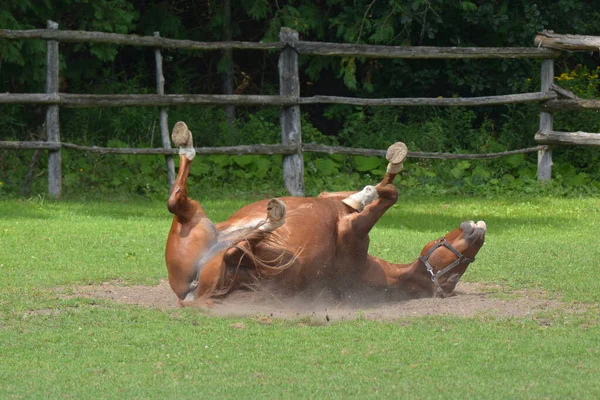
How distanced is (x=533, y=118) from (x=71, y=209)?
24.9 feet

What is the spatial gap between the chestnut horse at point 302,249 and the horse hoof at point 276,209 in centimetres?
8

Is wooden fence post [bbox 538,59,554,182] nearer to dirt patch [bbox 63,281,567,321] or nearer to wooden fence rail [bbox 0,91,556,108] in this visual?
wooden fence rail [bbox 0,91,556,108]

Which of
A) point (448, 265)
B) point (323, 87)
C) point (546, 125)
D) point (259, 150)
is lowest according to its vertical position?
point (448, 265)

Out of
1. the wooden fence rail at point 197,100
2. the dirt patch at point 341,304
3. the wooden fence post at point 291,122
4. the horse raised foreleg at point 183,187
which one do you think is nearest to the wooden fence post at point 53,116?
the wooden fence rail at point 197,100

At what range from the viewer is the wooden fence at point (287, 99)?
13.1 meters

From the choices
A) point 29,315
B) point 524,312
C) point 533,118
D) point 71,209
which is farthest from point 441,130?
point 29,315

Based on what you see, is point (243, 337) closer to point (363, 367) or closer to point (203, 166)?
point (363, 367)

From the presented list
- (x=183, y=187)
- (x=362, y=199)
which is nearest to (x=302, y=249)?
(x=362, y=199)

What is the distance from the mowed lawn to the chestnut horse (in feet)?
1.02

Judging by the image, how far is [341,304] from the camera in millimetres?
7043

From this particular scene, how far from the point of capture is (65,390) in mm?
5078

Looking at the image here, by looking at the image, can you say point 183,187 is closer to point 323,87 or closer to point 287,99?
point 287,99

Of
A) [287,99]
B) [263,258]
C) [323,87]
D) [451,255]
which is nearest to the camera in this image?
[263,258]

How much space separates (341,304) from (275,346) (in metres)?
1.22
